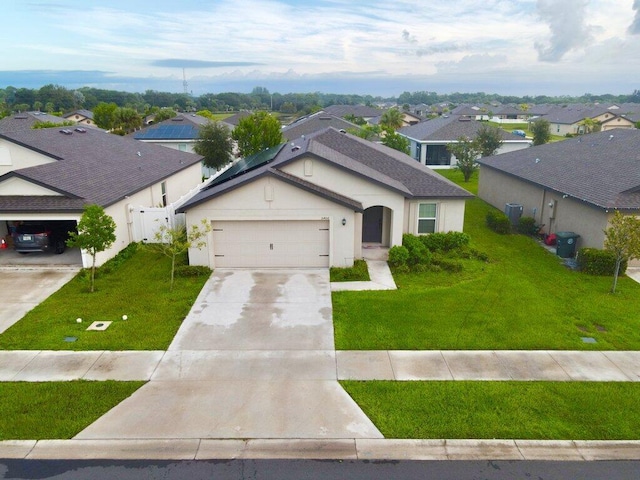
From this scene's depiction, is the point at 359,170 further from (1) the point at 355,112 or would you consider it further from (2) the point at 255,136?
(1) the point at 355,112

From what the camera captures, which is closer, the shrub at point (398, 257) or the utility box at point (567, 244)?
the shrub at point (398, 257)

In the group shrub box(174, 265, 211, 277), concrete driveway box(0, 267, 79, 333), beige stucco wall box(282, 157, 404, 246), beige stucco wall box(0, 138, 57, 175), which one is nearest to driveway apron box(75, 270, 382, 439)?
shrub box(174, 265, 211, 277)

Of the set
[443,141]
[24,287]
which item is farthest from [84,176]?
[443,141]

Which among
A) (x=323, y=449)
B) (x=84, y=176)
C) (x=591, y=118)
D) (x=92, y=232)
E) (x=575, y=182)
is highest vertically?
(x=591, y=118)

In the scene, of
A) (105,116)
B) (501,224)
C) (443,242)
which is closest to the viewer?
(443,242)

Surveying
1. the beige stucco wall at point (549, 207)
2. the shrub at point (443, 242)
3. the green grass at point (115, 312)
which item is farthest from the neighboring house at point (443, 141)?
the green grass at point (115, 312)

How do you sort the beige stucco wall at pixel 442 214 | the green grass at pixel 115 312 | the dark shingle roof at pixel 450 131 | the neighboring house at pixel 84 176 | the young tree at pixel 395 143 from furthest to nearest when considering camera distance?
the dark shingle roof at pixel 450 131
the young tree at pixel 395 143
the beige stucco wall at pixel 442 214
the neighboring house at pixel 84 176
the green grass at pixel 115 312

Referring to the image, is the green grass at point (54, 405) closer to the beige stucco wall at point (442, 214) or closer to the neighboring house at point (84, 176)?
the neighboring house at point (84, 176)

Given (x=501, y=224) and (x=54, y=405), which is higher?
(x=501, y=224)
